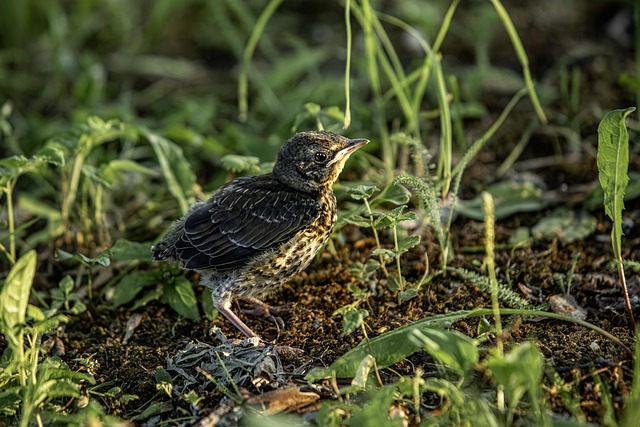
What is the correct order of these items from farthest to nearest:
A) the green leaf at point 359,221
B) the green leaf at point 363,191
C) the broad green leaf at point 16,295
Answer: the green leaf at point 359,221, the green leaf at point 363,191, the broad green leaf at point 16,295

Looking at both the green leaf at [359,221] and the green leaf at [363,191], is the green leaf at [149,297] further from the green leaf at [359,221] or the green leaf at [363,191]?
the green leaf at [363,191]

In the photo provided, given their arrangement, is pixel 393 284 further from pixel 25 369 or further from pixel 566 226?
pixel 25 369

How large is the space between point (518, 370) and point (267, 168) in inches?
88.0

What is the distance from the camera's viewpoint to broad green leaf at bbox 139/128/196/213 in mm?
4760

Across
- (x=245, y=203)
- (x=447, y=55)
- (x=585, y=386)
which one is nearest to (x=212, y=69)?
(x=447, y=55)

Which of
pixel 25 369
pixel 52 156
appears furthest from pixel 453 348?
pixel 52 156

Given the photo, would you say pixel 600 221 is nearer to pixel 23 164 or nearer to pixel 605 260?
pixel 605 260

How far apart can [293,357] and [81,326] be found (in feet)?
4.63

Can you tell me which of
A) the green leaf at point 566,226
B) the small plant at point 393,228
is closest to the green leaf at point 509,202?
the green leaf at point 566,226

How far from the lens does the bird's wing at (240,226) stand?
4.09 metres

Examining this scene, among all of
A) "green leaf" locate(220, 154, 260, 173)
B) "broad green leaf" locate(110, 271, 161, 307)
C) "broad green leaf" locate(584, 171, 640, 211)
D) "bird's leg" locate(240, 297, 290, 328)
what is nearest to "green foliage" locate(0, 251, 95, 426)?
"broad green leaf" locate(110, 271, 161, 307)

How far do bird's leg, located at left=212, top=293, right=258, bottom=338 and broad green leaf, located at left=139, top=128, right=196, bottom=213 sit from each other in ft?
2.75

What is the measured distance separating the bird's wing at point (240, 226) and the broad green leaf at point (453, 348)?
1.36 meters

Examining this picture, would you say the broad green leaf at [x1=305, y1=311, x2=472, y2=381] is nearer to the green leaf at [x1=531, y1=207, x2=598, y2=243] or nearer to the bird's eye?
the bird's eye
